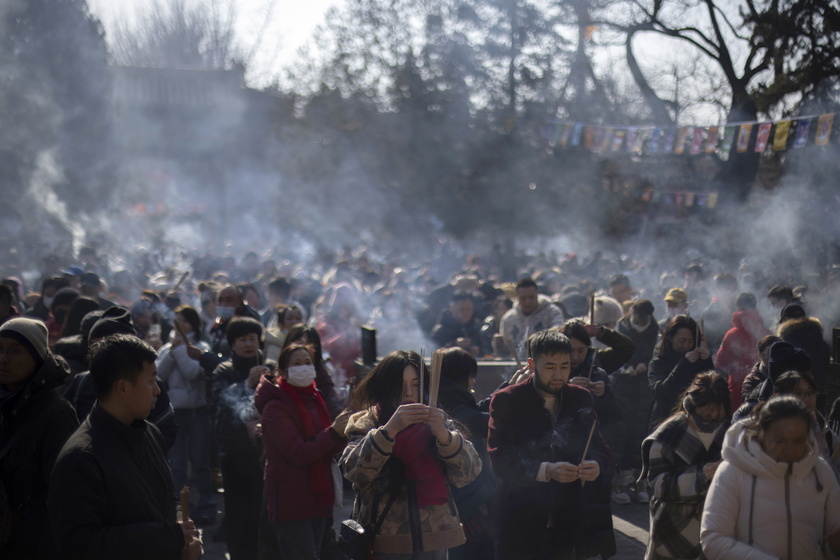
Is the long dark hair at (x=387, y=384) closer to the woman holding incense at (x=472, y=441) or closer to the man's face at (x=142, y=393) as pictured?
the woman holding incense at (x=472, y=441)

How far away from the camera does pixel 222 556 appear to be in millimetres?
5762

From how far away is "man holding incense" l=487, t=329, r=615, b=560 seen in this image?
389 centimetres

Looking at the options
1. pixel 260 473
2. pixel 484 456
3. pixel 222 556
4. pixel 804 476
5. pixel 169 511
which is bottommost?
pixel 222 556

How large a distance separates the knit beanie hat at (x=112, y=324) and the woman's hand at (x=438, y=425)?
186cm

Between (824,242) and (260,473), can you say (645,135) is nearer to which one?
(824,242)

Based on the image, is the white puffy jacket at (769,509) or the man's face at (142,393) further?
the white puffy jacket at (769,509)

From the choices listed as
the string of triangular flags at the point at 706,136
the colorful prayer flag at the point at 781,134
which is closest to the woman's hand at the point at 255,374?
the string of triangular flags at the point at 706,136

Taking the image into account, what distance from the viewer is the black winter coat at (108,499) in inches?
96.3

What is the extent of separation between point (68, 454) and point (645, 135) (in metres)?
15.1

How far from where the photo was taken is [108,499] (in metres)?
2.51

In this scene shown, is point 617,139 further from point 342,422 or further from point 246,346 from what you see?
point 342,422

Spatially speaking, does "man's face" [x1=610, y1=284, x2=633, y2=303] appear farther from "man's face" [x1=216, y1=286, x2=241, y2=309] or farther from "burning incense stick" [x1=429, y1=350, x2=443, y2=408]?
"burning incense stick" [x1=429, y1=350, x2=443, y2=408]

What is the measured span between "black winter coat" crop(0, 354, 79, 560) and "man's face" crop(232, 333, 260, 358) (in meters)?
2.12

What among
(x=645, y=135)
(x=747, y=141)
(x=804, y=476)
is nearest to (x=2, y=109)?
(x=645, y=135)
